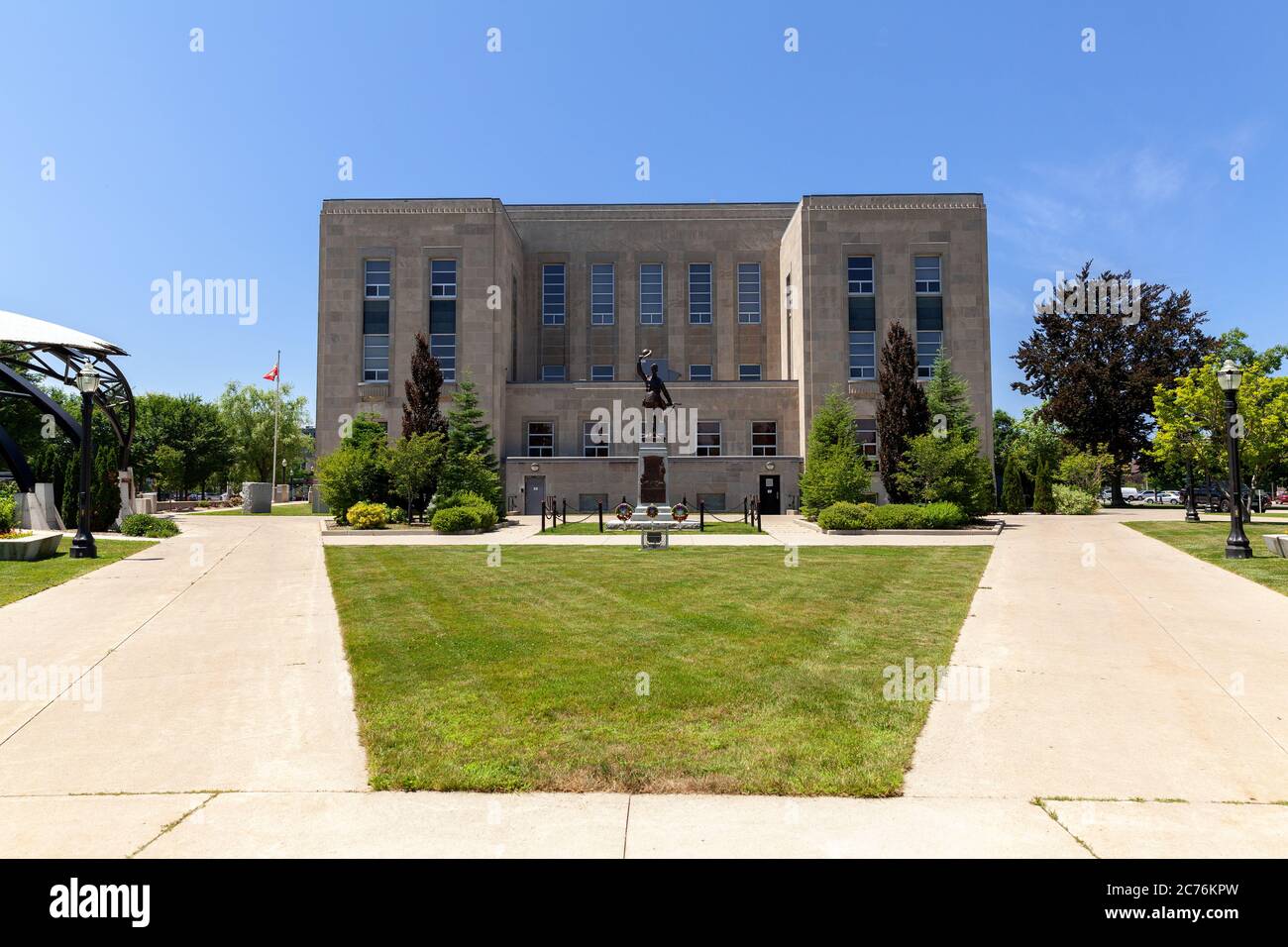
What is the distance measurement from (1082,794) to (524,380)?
52.4 m

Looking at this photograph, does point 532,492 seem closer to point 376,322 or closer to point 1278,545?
point 376,322

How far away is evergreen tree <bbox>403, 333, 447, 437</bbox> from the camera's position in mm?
35219

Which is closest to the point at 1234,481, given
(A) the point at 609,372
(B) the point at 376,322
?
(A) the point at 609,372

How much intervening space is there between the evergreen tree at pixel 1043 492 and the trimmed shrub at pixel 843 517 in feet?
70.7

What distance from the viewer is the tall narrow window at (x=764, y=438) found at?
4862 centimetres

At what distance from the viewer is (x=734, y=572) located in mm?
15648

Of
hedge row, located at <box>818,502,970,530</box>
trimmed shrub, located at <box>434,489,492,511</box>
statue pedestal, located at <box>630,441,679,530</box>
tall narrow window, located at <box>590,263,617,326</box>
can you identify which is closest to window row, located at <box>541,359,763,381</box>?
tall narrow window, located at <box>590,263,617,326</box>

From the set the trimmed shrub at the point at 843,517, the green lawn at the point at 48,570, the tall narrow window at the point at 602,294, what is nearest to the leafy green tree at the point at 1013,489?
the trimmed shrub at the point at 843,517

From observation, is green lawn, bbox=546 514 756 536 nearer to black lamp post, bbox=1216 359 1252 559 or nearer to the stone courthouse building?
the stone courthouse building

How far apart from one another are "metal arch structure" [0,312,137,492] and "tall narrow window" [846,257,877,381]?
39538 millimetres

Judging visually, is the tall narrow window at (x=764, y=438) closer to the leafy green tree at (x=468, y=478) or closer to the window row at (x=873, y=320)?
the window row at (x=873, y=320)

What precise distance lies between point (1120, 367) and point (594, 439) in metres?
38.2

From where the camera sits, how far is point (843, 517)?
2892 centimetres

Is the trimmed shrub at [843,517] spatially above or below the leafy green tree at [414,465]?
below
